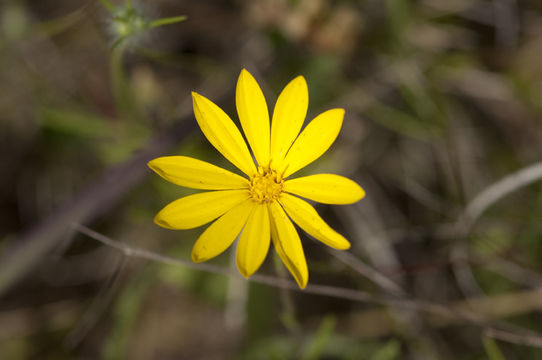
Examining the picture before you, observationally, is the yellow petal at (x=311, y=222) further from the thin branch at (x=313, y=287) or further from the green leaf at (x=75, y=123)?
the green leaf at (x=75, y=123)

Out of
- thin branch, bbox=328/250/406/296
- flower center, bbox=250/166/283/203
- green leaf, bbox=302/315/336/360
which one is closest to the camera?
flower center, bbox=250/166/283/203

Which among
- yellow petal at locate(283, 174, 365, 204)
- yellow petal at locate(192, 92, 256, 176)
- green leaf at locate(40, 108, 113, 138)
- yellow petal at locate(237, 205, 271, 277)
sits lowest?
yellow petal at locate(237, 205, 271, 277)

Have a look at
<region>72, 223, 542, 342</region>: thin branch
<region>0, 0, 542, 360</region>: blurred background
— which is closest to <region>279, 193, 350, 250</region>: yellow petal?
<region>72, 223, 542, 342</region>: thin branch


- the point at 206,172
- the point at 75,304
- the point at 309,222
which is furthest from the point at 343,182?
the point at 75,304

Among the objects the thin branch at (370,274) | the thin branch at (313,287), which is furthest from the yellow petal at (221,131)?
the thin branch at (370,274)

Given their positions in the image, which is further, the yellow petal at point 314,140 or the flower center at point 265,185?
the flower center at point 265,185

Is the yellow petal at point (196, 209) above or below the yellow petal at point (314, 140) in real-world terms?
below

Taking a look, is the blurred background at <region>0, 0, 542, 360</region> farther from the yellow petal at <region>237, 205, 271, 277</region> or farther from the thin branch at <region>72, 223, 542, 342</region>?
the yellow petal at <region>237, 205, 271, 277</region>
